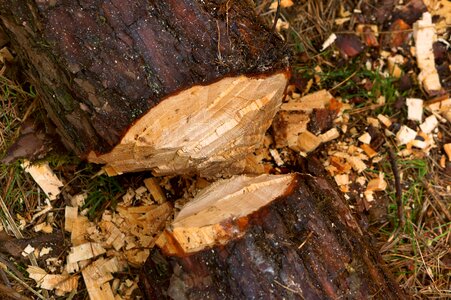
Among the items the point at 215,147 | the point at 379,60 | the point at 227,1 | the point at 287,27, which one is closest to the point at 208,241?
the point at 215,147

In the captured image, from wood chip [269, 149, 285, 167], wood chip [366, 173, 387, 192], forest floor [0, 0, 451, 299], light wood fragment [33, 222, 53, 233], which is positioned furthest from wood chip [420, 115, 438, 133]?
light wood fragment [33, 222, 53, 233]

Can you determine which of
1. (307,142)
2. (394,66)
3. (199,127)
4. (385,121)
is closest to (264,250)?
(199,127)

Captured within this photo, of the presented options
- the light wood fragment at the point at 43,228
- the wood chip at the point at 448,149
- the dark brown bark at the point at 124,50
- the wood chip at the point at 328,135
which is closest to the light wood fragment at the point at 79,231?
the light wood fragment at the point at 43,228

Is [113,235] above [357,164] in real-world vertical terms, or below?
above

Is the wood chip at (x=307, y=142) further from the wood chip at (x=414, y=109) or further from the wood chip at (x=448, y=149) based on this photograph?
the wood chip at (x=448, y=149)

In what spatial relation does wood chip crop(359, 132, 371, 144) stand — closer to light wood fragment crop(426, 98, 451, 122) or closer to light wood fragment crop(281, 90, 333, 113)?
light wood fragment crop(281, 90, 333, 113)

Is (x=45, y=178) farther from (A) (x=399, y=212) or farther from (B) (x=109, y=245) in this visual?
(A) (x=399, y=212)
